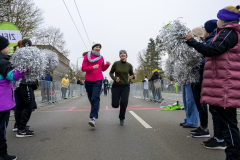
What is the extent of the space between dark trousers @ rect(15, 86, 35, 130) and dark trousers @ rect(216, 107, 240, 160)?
3.66 meters

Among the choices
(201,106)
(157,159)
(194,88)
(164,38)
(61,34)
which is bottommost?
(157,159)

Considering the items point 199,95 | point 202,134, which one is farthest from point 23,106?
point 202,134

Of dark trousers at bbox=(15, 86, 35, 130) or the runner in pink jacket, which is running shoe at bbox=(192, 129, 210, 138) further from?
dark trousers at bbox=(15, 86, 35, 130)

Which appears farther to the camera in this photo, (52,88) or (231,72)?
(52,88)

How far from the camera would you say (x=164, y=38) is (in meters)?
3.44

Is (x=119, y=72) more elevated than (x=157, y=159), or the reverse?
(x=119, y=72)

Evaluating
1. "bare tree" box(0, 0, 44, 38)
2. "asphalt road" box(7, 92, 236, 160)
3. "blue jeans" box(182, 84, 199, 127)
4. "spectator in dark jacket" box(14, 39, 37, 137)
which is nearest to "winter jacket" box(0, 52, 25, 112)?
"asphalt road" box(7, 92, 236, 160)

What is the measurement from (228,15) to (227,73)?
0.76m

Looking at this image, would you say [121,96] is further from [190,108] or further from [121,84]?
[190,108]

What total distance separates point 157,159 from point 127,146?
Answer: 2.40 feet

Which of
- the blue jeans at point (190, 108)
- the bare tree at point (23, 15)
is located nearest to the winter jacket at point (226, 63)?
the blue jeans at point (190, 108)

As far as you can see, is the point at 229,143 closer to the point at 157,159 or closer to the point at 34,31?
the point at 157,159

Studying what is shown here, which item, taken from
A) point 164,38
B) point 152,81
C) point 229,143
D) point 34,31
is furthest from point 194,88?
point 34,31

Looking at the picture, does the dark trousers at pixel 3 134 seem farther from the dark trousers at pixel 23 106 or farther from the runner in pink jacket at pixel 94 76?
the runner in pink jacket at pixel 94 76
